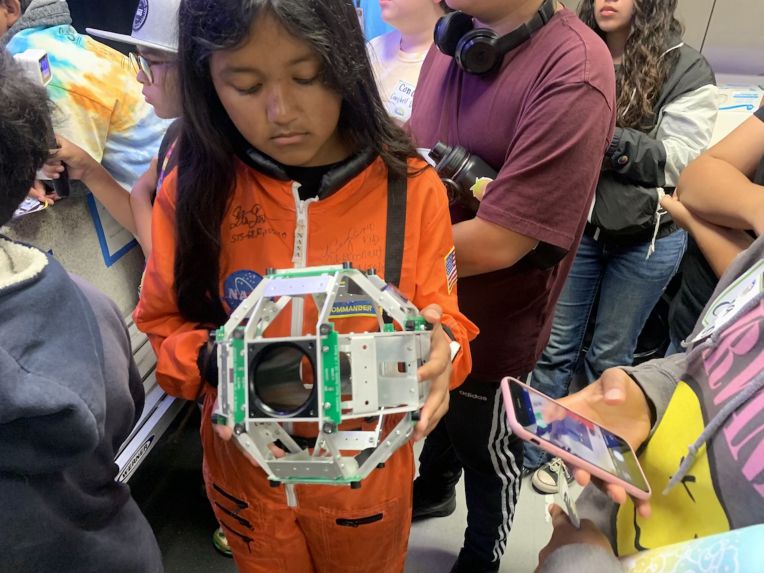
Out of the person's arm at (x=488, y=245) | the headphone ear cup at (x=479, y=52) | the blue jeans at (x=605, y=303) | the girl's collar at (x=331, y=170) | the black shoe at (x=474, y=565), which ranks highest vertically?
the headphone ear cup at (x=479, y=52)

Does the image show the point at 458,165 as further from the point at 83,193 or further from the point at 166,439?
the point at 166,439

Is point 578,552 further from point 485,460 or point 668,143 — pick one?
point 668,143

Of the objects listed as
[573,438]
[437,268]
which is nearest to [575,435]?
[573,438]

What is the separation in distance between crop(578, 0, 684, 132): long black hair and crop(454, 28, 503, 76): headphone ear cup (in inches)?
Answer: 34.5

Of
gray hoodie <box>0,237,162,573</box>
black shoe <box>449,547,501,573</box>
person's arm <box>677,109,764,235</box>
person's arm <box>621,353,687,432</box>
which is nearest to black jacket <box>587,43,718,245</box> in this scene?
person's arm <box>677,109,764,235</box>

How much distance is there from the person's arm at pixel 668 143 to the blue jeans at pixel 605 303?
0.26 metres

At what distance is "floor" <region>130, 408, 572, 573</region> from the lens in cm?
173

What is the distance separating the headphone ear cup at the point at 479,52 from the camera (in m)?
1.11

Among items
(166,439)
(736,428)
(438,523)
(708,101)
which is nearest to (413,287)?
(736,428)

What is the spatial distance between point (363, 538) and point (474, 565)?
0.74 meters

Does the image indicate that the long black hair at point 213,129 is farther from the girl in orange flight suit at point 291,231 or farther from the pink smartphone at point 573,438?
the pink smartphone at point 573,438

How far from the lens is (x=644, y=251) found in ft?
6.16

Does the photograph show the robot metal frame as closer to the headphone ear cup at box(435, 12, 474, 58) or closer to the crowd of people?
the crowd of people

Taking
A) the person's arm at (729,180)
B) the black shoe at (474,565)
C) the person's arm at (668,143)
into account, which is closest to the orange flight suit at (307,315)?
the person's arm at (729,180)
